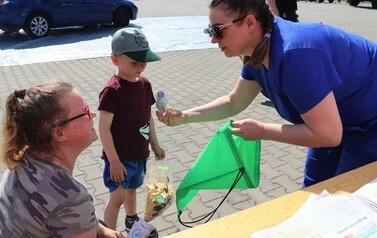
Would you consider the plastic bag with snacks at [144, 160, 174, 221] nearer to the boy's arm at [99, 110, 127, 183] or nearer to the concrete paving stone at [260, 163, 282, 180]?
the boy's arm at [99, 110, 127, 183]

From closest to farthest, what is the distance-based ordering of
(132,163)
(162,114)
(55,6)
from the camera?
(162,114) < (132,163) < (55,6)

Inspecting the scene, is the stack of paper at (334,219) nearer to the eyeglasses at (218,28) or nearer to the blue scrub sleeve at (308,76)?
the blue scrub sleeve at (308,76)

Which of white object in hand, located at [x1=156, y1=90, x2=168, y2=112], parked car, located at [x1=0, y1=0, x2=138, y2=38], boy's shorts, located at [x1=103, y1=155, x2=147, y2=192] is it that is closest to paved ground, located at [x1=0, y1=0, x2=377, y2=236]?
boy's shorts, located at [x1=103, y1=155, x2=147, y2=192]

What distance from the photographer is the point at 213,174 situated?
6.90ft

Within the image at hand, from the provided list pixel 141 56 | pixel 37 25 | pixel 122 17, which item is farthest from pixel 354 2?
pixel 141 56

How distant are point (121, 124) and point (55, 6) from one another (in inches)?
315

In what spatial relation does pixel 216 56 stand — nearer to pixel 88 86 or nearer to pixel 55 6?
pixel 88 86

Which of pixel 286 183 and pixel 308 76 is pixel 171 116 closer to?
pixel 308 76

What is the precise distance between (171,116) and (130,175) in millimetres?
461

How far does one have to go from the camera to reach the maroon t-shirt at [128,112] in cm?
224

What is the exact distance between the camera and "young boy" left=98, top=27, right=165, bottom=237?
2254mm

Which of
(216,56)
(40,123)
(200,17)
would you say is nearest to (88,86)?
(216,56)

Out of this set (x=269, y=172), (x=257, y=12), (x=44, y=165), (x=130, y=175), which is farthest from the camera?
(x=269, y=172)

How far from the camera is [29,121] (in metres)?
1.41
